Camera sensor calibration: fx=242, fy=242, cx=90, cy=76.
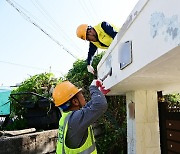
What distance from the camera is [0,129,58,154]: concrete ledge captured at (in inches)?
169

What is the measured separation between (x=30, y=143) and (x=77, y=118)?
270cm

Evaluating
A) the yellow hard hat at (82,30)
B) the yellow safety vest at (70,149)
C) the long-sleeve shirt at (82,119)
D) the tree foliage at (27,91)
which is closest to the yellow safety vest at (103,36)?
the yellow hard hat at (82,30)

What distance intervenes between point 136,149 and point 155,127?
446 millimetres

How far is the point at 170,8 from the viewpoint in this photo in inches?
56.8

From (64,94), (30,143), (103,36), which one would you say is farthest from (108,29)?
(30,143)

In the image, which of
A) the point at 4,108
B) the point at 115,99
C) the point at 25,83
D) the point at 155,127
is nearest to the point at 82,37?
the point at 155,127

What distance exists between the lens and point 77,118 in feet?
7.98

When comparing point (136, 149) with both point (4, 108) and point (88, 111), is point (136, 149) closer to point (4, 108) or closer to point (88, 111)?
point (88, 111)

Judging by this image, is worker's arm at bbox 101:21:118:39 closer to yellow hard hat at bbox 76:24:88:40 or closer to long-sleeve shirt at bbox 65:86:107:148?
yellow hard hat at bbox 76:24:88:40

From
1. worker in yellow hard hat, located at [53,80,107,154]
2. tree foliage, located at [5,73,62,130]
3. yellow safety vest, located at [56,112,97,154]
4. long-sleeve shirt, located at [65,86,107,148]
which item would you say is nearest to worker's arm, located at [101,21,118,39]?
worker in yellow hard hat, located at [53,80,107,154]

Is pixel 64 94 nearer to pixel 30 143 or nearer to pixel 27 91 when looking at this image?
pixel 30 143

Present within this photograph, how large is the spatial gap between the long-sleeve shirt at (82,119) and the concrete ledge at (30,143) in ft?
7.14

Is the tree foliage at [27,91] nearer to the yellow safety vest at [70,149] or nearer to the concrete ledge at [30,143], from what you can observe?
the concrete ledge at [30,143]

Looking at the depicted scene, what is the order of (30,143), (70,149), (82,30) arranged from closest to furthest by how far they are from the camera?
(70,149) < (82,30) < (30,143)
